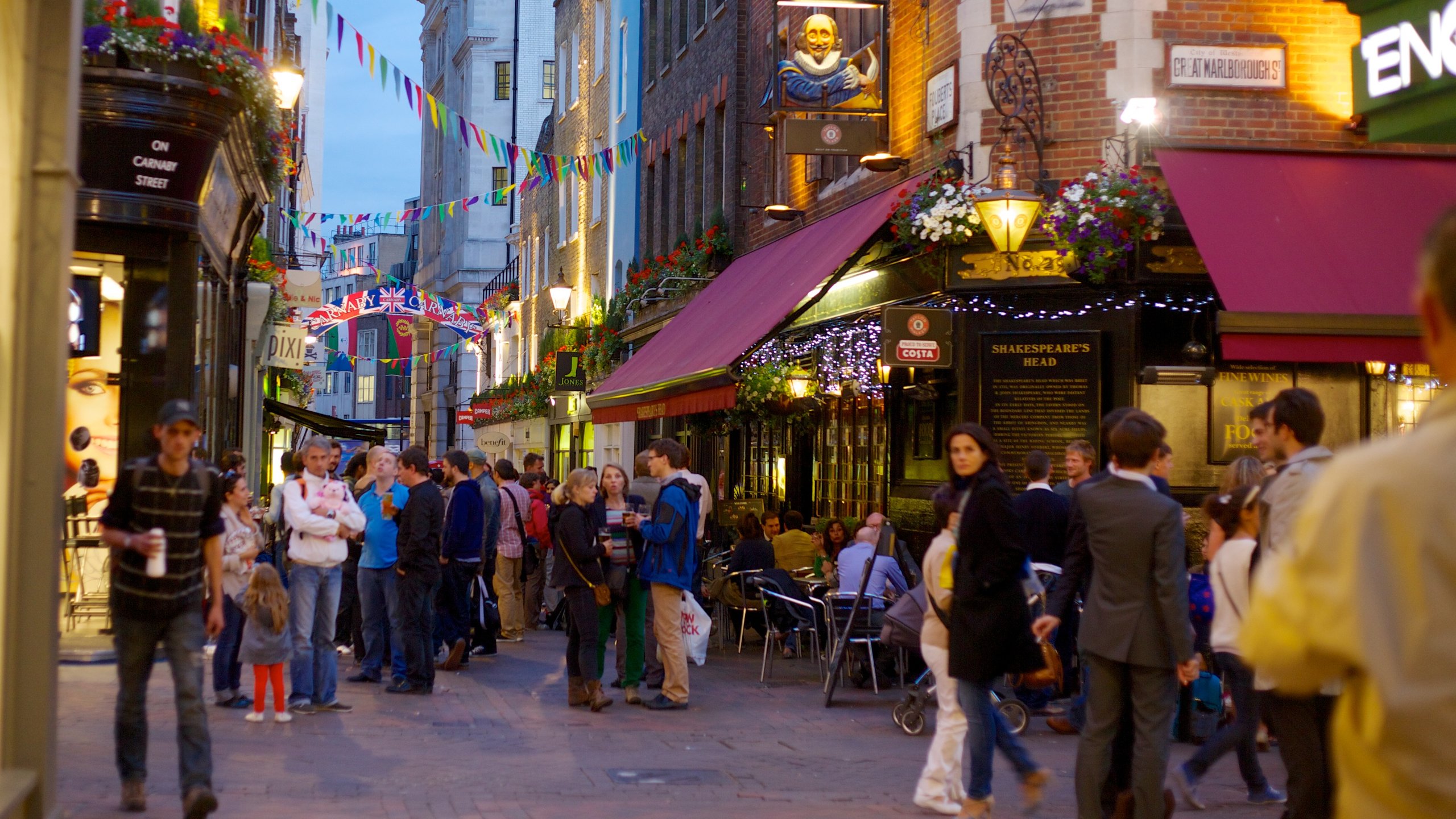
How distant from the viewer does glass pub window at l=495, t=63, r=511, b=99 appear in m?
60.1

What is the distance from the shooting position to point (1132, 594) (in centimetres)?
618

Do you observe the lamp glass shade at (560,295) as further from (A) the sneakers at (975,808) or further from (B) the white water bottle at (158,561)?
(A) the sneakers at (975,808)

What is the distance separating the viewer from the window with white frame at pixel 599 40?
3158 cm

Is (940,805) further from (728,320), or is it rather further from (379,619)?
(728,320)

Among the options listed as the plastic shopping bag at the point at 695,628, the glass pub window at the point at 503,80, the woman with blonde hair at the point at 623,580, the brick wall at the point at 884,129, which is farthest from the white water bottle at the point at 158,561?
the glass pub window at the point at 503,80

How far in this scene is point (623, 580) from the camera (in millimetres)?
11047

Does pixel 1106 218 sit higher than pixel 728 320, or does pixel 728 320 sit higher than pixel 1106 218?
pixel 1106 218

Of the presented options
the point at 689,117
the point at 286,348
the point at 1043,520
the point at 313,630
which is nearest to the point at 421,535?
the point at 313,630

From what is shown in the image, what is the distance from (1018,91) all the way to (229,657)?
25.7 feet

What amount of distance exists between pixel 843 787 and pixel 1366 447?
19.6ft


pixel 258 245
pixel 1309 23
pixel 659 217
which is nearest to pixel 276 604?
pixel 1309 23

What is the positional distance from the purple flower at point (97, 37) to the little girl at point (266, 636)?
442cm

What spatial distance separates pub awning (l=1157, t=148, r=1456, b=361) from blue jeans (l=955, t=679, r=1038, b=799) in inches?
215

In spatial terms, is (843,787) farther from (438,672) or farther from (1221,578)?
(438,672)
